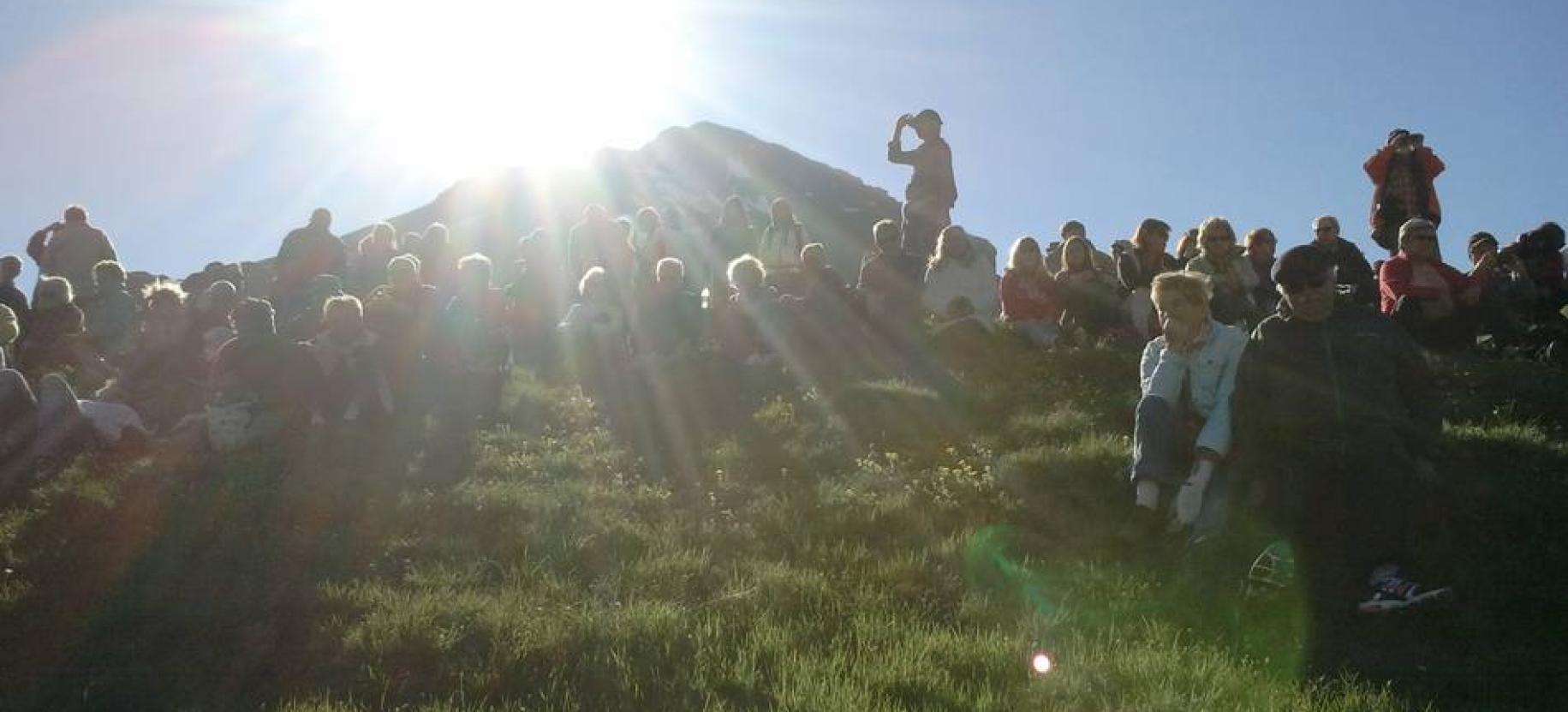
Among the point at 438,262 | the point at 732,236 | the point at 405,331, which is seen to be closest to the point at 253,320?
the point at 405,331

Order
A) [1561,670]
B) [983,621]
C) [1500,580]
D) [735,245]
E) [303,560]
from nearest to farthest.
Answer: [1561,670], [983,621], [1500,580], [303,560], [735,245]

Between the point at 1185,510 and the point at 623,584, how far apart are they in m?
3.41

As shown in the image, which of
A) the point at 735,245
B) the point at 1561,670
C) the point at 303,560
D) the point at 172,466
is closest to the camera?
the point at 1561,670

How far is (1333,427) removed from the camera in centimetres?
701

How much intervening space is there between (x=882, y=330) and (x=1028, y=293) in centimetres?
193

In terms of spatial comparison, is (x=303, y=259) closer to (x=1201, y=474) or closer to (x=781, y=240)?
(x=781, y=240)

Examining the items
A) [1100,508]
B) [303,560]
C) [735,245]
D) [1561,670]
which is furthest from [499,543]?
[735,245]

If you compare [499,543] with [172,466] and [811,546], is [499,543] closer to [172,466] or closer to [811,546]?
[811,546]

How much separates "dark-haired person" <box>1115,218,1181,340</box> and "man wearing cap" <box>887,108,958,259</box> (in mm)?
3561

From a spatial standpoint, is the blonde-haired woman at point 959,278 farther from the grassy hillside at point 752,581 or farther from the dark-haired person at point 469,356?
the dark-haired person at point 469,356

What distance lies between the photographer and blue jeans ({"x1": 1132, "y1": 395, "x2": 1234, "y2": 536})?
745cm

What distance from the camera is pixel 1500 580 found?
6816mm

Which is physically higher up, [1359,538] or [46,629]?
[1359,538]

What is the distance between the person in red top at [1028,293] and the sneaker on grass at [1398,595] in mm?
7170
